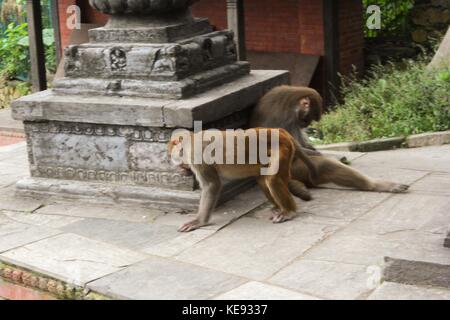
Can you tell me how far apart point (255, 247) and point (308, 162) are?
42.4 inches

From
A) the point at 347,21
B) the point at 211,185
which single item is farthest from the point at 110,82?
the point at 347,21

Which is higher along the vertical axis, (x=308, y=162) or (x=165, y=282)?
(x=308, y=162)

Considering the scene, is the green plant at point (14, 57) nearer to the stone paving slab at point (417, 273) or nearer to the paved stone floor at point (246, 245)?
the paved stone floor at point (246, 245)

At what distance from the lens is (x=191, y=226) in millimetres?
5426

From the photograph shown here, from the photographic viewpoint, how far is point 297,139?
6.26 m

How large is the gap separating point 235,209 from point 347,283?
5.53 feet

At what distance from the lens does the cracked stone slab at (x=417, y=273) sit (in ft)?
13.7

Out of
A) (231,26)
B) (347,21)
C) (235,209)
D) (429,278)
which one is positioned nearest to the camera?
(429,278)

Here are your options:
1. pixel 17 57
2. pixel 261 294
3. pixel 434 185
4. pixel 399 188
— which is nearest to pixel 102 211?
pixel 261 294

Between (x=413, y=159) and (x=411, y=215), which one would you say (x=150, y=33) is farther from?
(x=413, y=159)

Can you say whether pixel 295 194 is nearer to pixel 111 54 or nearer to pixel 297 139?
pixel 297 139

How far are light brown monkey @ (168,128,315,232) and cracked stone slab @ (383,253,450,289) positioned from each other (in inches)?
49.2

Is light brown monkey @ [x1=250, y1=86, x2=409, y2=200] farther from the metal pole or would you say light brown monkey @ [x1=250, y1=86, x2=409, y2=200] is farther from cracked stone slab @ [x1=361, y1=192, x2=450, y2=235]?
the metal pole

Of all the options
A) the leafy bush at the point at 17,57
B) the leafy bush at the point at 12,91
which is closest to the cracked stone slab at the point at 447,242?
the leafy bush at the point at 12,91
